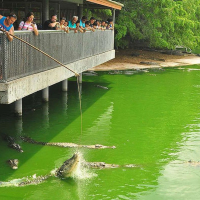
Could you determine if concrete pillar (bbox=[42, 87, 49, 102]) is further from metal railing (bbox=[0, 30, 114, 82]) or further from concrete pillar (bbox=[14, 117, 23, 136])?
concrete pillar (bbox=[14, 117, 23, 136])

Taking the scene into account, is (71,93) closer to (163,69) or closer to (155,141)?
(155,141)

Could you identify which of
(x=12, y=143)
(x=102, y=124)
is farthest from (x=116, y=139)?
(x=12, y=143)

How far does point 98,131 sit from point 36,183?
4649 millimetres

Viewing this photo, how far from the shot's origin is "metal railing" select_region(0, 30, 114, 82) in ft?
29.1

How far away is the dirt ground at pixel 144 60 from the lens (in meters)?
30.0

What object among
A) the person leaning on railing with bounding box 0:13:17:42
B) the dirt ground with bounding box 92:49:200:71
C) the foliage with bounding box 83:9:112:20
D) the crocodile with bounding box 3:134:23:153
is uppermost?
the foliage with bounding box 83:9:112:20

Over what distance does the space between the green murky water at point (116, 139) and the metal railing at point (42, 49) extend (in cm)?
217

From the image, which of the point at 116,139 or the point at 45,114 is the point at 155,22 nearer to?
the point at 45,114

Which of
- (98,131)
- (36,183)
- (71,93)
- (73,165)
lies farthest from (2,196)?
(71,93)

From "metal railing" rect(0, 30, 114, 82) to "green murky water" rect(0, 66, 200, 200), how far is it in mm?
2166

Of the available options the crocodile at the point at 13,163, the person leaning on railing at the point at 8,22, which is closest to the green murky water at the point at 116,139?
the crocodile at the point at 13,163

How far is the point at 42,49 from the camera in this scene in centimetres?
1110

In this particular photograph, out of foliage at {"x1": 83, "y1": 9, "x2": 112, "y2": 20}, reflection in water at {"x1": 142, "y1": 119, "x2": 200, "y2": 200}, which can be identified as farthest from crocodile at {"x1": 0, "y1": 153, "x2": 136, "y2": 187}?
foliage at {"x1": 83, "y1": 9, "x2": 112, "y2": 20}

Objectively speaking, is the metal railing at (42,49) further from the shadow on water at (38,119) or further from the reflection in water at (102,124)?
the reflection in water at (102,124)
